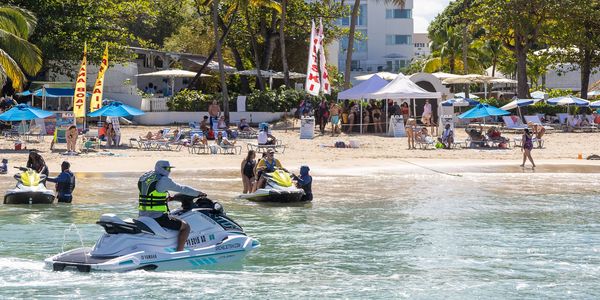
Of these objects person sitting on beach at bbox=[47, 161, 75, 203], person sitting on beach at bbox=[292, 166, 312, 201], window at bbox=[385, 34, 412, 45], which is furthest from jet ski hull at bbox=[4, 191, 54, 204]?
window at bbox=[385, 34, 412, 45]

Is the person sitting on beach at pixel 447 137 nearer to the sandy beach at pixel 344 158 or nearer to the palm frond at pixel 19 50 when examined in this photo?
the sandy beach at pixel 344 158

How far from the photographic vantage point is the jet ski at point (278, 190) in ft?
74.7

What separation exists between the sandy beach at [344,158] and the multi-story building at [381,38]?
2213 inches

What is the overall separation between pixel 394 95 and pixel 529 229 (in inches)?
868

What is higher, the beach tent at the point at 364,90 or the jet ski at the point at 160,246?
the beach tent at the point at 364,90

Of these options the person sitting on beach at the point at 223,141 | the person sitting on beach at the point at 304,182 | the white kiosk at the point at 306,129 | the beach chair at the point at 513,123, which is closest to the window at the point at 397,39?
the beach chair at the point at 513,123

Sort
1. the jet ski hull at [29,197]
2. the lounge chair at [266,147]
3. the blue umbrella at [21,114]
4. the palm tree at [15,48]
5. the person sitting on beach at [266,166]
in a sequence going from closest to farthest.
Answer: the jet ski hull at [29,197] < the person sitting on beach at [266,166] < the lounge chair at [266,147] < the palm tree at [15,48] < the blue umbrella at [21,114]

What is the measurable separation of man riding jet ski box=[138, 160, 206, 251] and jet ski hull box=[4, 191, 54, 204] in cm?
812

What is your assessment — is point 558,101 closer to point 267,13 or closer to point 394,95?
point 394,95

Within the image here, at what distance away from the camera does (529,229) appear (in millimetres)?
20047

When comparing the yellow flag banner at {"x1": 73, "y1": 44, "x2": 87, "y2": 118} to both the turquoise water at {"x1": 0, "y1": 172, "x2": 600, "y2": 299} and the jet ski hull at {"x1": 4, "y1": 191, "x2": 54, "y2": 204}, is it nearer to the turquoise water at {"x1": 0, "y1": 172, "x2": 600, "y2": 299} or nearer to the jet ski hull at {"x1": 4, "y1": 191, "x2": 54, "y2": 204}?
the turquoise water at {"x1": 0, "y1": 172, "x2": 600, "y2": 299}

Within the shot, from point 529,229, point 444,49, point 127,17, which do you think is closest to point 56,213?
point 529,229

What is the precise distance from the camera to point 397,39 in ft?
320

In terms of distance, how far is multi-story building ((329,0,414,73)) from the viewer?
3765 inches
